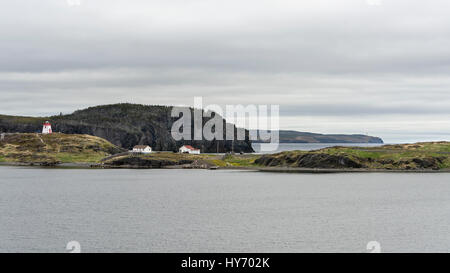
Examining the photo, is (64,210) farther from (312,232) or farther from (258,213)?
(312,232)

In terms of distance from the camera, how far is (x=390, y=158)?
639ft

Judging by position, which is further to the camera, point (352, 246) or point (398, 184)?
point (398, 184)

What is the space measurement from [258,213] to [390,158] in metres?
126

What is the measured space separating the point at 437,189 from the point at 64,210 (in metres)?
86.3

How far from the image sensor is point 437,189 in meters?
121

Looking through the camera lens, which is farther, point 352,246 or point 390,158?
point 390,158

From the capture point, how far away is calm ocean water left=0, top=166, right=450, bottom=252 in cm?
5738

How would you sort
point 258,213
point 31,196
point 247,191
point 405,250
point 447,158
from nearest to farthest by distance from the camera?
point 405,250, point 258,213, point 31,196, point 247,191, point 447,158

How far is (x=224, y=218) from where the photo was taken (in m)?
76.6

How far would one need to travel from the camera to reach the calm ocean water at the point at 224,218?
5738 centimetres

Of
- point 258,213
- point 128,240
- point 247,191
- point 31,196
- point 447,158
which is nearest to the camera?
point 128,240

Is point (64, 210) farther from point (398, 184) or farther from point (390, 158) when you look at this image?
point (390, 158)

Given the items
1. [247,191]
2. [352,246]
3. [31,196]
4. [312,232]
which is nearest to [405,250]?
[352,246]
